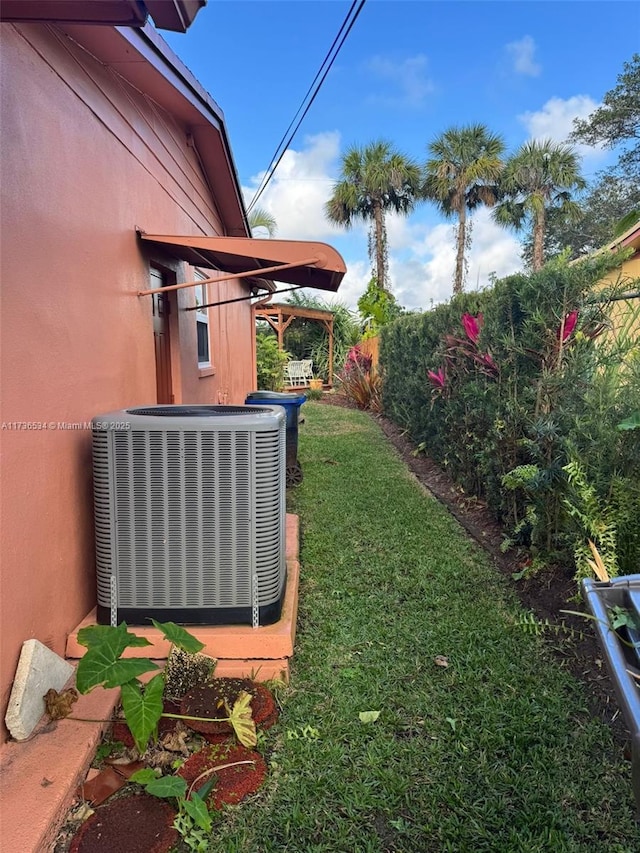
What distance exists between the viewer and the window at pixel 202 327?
19.9ft

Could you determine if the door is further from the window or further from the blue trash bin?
the blue trash bin

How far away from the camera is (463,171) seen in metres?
Answer: 21.4

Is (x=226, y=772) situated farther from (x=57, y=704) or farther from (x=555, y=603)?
(x=555, y=603)

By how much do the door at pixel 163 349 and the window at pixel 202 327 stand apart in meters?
1.19

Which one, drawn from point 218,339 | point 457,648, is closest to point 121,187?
point 457,648

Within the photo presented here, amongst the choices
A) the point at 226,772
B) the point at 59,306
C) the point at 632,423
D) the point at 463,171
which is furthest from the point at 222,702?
the point at 463,171

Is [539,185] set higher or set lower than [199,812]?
higher

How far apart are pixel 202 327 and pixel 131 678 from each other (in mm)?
5196

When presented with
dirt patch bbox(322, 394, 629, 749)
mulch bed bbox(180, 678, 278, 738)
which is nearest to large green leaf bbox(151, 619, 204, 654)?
mulch bed bbox(180, 678, 278, 738)

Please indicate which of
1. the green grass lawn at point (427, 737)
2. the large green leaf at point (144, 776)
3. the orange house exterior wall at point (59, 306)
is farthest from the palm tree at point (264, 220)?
the large green leaf at point (144, 776)

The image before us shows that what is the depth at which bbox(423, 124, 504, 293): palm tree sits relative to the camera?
68.9 feet

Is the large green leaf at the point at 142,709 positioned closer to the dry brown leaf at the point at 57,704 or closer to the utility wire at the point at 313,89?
the dry brown leaf at the point at 57,704

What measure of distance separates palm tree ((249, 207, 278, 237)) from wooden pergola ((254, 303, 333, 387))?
13.6 ft

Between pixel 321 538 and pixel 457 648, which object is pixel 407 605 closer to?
pixel 457 648
